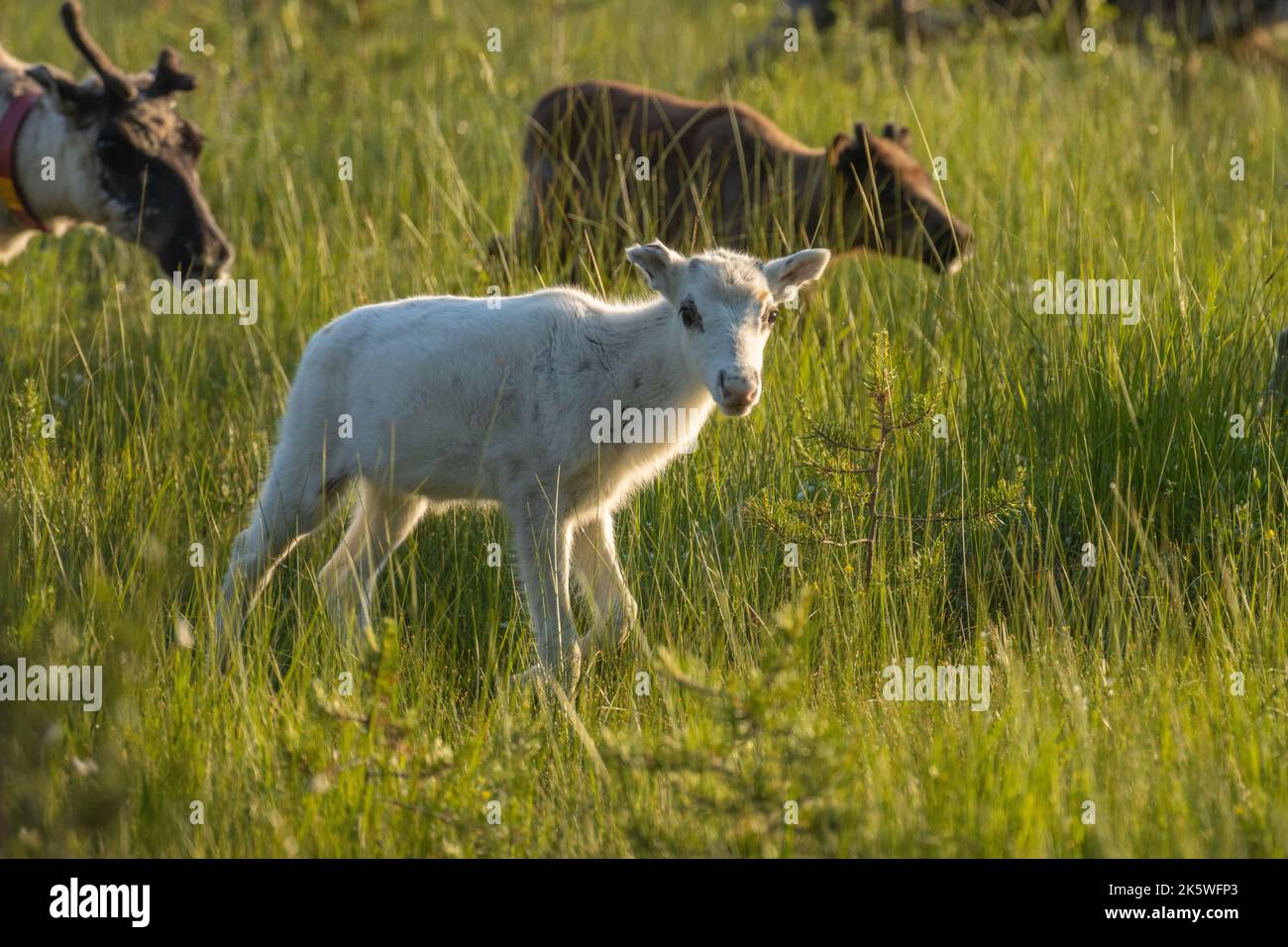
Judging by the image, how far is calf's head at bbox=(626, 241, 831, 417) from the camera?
4492 millimetres

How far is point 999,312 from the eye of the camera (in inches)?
254

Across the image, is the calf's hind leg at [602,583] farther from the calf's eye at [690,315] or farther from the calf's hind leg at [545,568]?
the calf's eye at [690,315]

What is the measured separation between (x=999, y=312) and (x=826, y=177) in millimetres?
1579

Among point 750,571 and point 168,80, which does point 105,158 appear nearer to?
point 168,80

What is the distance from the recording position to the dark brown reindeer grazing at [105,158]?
6922mm

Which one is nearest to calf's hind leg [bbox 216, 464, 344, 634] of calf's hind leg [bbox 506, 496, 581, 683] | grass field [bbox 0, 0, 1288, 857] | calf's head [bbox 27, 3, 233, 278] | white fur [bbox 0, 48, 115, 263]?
grass field [bbox 0, 0, 1288, 857]

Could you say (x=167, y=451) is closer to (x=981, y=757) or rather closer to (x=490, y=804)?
(x=490, y=804)

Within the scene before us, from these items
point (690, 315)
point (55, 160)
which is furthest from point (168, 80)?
point (690, 315)

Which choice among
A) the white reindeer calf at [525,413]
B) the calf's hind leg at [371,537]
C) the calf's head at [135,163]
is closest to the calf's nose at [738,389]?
the white reindeer calf at [525,413]

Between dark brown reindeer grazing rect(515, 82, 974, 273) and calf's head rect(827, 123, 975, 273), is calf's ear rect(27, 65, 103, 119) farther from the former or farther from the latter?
calf's head rect(827, 123, 975, 273)

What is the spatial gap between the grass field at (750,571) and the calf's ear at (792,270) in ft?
2.03

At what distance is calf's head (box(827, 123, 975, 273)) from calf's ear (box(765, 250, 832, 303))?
250 centimetres

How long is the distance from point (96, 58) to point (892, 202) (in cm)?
410

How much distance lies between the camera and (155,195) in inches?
277
